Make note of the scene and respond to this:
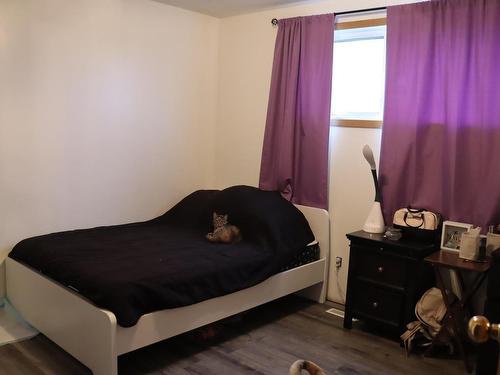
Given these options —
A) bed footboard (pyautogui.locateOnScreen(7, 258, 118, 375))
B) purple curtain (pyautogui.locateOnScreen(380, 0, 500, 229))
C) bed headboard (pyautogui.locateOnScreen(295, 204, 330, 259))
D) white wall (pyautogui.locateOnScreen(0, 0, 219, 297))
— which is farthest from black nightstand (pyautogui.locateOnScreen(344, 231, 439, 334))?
white wall (pyautogui.locateOnScreen(0, 0, 219, 297))

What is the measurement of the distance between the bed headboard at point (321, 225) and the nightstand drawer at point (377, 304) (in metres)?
0.54

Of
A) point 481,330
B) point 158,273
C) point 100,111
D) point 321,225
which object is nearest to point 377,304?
A: point 321,225

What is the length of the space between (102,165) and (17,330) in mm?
1254

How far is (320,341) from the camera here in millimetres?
3004

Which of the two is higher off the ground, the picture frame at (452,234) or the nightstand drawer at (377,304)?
the picture frame at (452,234)

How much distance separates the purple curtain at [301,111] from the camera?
3.54 m

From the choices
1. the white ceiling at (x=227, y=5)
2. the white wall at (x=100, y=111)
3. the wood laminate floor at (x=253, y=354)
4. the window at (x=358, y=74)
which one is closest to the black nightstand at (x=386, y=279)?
the wood laminate floor at (x=253, y=354)

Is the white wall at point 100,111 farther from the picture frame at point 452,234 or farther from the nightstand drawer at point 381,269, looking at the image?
the picture frame at point 452,234

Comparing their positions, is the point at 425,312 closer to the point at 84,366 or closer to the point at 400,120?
the point at 400,120

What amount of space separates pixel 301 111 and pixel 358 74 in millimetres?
499

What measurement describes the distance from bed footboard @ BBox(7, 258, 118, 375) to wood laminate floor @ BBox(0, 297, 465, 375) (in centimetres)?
15

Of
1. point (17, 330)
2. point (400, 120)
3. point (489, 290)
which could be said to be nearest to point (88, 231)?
point (17, 330)

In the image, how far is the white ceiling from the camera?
3.72 meters

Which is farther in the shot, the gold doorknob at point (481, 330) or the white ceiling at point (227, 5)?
the white ceiling at point (227, 5)
